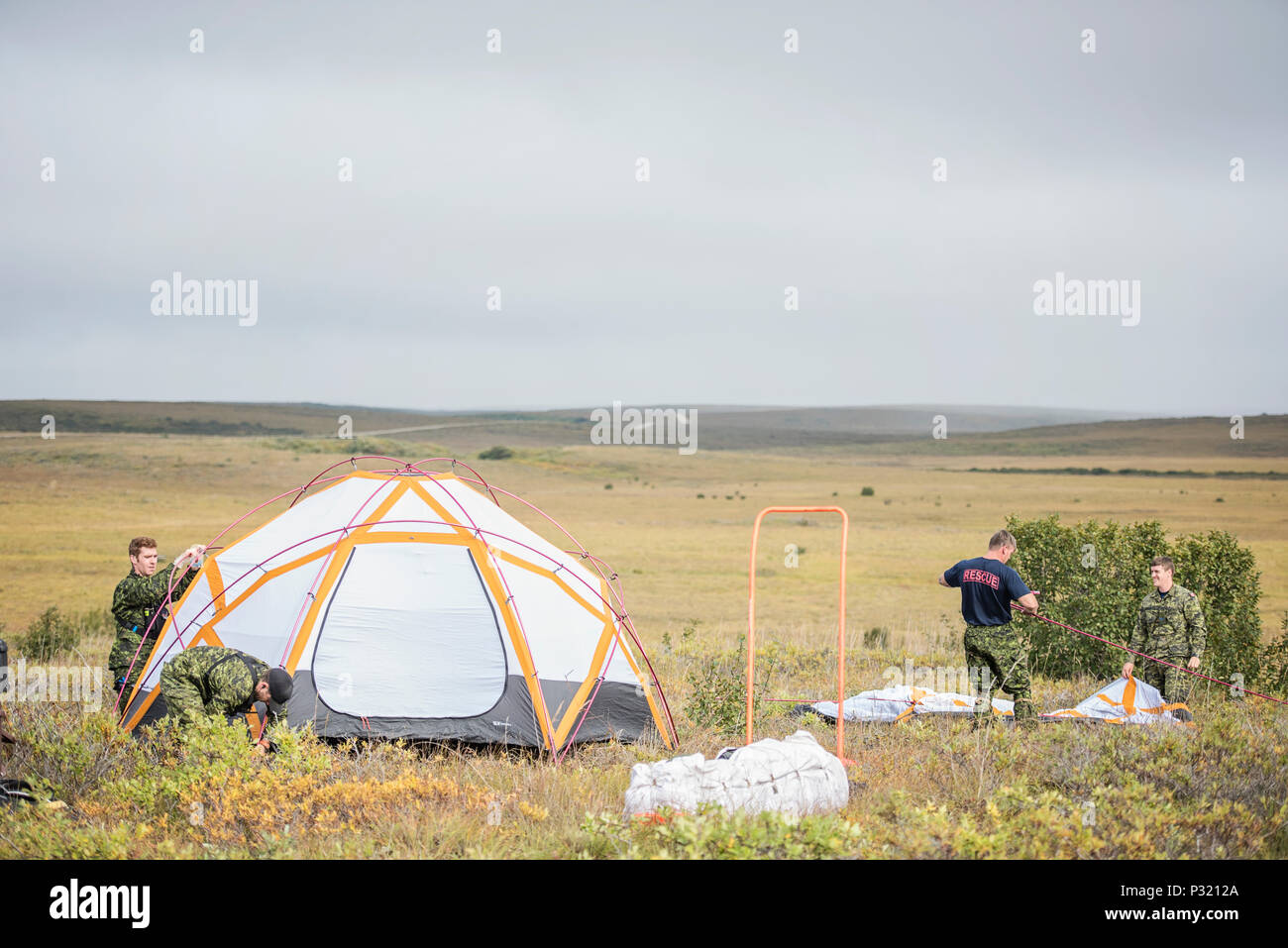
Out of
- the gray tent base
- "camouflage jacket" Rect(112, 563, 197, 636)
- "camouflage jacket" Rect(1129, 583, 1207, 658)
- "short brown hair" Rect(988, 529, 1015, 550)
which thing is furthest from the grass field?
"short brown hair" Rect(988, 529, 1015, 550)

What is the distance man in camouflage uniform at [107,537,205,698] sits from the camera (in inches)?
367

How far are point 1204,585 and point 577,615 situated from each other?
853 centimetres

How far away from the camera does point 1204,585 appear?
1318 centimetres

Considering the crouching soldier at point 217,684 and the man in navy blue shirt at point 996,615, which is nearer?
the crouching soldier at point 217,684

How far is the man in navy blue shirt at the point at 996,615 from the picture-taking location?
9.46 m

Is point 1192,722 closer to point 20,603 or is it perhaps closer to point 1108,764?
point 1108,764

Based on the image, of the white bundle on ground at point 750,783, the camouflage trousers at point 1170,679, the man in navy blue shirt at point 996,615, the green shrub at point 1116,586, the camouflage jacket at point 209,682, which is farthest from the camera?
the green shrub at point 1116,586

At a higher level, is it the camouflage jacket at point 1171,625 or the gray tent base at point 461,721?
the camouflage jacket at point 1171,625

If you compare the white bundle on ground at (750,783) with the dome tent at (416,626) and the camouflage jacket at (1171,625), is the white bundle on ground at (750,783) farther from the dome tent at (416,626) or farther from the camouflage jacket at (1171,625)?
the camouflage jacket at (1171,625)

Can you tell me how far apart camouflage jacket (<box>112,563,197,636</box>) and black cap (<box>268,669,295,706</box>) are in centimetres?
194

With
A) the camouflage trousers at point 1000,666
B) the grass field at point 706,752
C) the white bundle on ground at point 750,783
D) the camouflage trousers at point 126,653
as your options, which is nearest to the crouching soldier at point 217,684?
the grass field at point 706,752

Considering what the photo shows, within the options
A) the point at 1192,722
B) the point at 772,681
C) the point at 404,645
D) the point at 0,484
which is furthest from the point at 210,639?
the point at 0,484

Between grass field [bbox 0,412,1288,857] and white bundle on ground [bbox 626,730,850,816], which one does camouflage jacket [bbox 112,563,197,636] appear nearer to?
grass field [bbox 0,412,1288,857]

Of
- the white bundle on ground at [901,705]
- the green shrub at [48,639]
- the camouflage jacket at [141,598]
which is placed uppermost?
the camouflage jacket at [141,598]
